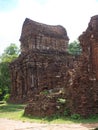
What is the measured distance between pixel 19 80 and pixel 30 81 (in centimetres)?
197

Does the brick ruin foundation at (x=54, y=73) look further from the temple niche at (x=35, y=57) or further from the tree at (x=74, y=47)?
the tree at (x=74, y=47)

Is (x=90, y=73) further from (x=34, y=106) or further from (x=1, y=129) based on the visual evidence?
(x=1, y=129)

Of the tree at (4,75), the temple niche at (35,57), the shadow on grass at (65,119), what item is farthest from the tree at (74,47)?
the shadow on grass at (65,119)

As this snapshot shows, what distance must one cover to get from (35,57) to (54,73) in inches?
194

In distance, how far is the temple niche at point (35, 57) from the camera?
83.1ft

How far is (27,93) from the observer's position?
24.8 m

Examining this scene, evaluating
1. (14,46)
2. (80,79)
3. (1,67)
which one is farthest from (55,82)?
(14,46)

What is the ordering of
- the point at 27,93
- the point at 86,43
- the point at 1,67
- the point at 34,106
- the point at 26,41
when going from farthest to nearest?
the point at 1,67 < the point at 26,41 < the point at 27,93 < the point at 86,43 < the point at 34,106

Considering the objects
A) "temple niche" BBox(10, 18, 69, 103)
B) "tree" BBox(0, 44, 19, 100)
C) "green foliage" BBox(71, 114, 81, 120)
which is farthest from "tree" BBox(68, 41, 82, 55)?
"green foliage" BBox(71, 114, 81, 120)

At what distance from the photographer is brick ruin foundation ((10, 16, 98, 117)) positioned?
41.1 feet

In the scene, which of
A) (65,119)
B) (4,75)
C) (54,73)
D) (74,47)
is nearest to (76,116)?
(65,119)

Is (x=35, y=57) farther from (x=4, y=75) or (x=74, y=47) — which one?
(x=74, y=47)

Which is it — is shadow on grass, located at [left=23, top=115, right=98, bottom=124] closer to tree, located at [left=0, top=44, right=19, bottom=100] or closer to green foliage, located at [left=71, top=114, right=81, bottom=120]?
green foliage, located at [left=71, top=114, right=81, bottom=120]

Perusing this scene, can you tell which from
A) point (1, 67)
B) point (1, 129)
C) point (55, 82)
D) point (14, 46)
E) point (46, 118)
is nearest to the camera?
point (1, 129)
